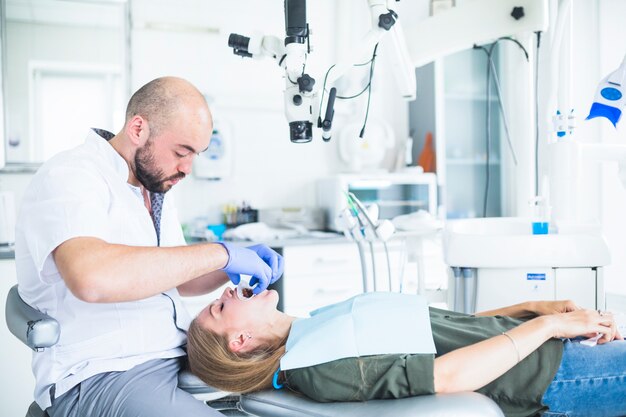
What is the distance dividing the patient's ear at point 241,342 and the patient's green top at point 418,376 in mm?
229

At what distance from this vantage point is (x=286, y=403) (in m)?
1.13

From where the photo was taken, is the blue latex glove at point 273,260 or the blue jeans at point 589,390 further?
the blue latex glove at point 273,260

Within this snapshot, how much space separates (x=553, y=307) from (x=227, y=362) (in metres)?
0.93

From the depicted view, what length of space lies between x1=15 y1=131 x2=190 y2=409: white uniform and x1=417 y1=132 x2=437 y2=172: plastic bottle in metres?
2.30

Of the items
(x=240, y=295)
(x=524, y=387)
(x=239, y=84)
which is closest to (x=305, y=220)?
(x=239, y=84)

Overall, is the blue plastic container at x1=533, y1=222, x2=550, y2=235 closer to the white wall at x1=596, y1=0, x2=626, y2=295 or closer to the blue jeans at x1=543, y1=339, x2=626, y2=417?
the blue jeans at x1=543, y1=339, x2=626, y2=417

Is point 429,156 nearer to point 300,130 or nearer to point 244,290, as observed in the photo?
point 300,130

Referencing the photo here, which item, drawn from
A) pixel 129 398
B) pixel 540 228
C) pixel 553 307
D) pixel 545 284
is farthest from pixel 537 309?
pixel 129 398

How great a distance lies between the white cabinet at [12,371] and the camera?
7.59 feet

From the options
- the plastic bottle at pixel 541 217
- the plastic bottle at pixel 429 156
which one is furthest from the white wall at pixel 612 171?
the plastic bottle at pixel 541 217

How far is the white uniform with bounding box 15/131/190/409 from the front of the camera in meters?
1.15

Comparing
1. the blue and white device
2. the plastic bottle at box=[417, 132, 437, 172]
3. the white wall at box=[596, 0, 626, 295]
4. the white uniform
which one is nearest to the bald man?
the white uniform

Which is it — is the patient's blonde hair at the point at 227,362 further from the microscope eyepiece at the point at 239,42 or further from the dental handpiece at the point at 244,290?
the microscope eyepiece at the point at 239,42

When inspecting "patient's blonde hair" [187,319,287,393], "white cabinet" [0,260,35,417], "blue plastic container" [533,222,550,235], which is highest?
"blue plastic container" [533,222,550,235]
